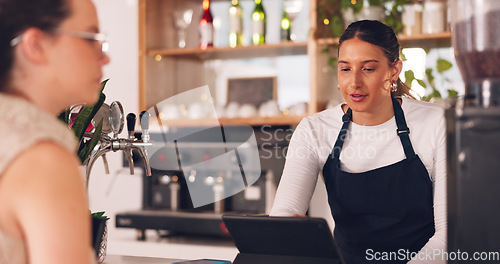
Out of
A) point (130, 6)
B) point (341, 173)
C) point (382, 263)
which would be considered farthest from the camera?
point (130, 6)

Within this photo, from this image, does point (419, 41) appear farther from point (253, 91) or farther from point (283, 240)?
point (283, 240)

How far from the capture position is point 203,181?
2990mm

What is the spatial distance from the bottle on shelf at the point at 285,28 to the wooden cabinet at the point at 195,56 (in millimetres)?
52

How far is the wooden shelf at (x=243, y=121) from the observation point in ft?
9.72

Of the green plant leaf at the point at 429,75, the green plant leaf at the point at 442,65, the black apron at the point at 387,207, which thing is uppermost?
the green plant leaf at the point at 442,65

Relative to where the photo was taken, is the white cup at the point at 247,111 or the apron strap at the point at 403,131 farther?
the white cup at the point at 247,111

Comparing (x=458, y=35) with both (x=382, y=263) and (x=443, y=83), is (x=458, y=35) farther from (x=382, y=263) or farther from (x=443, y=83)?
(x=443, y=83)

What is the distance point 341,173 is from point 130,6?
1940 mm

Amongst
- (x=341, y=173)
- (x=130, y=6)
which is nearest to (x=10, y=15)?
(x=341, y=173)

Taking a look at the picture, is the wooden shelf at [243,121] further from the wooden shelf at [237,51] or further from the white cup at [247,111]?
the wooden shelf at [237,51]

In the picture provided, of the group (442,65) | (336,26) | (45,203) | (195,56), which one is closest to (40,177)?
(45,203)

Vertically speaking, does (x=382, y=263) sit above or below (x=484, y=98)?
below

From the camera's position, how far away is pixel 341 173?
1.70 m

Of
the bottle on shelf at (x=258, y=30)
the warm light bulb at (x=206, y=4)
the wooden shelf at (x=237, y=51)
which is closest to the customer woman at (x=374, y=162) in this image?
the wooden shelf at (x=237, y=51)
